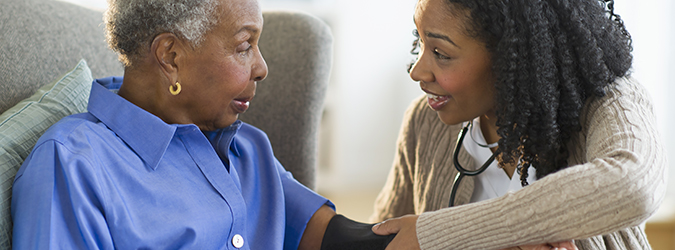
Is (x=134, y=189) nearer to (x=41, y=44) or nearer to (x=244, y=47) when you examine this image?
(x=244, y=47)

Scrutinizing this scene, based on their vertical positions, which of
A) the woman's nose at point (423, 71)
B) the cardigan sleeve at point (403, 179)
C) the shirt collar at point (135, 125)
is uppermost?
the woman's nose at point (423, 71)

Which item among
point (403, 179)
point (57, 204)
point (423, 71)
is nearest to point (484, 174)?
point (403, 179)

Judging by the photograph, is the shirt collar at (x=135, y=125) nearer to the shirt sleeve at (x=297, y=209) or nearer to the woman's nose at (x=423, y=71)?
the shirt sleeve at (x=297, y=209)

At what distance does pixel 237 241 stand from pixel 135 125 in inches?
11.9

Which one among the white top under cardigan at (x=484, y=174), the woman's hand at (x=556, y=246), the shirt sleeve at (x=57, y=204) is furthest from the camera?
the white top under cardigan at (x=484, y=174)

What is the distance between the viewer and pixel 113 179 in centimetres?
93

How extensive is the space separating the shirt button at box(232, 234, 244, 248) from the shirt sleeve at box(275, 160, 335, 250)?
24cm

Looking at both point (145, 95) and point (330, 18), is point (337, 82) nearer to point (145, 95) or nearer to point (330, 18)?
point (330, 18)

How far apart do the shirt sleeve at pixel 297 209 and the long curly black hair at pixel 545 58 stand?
0.48 metres

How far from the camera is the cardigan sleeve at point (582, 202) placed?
2.97ft

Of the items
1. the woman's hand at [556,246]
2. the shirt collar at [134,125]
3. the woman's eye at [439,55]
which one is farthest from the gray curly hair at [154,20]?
the woman's hand at [556,246]

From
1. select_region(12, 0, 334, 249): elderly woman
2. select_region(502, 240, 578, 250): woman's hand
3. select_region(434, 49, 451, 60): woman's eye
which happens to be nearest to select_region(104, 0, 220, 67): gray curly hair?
select_region(12, 0, 334, 249): elderly woman

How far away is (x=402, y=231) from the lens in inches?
44.3

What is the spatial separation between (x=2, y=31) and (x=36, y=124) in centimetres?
29
